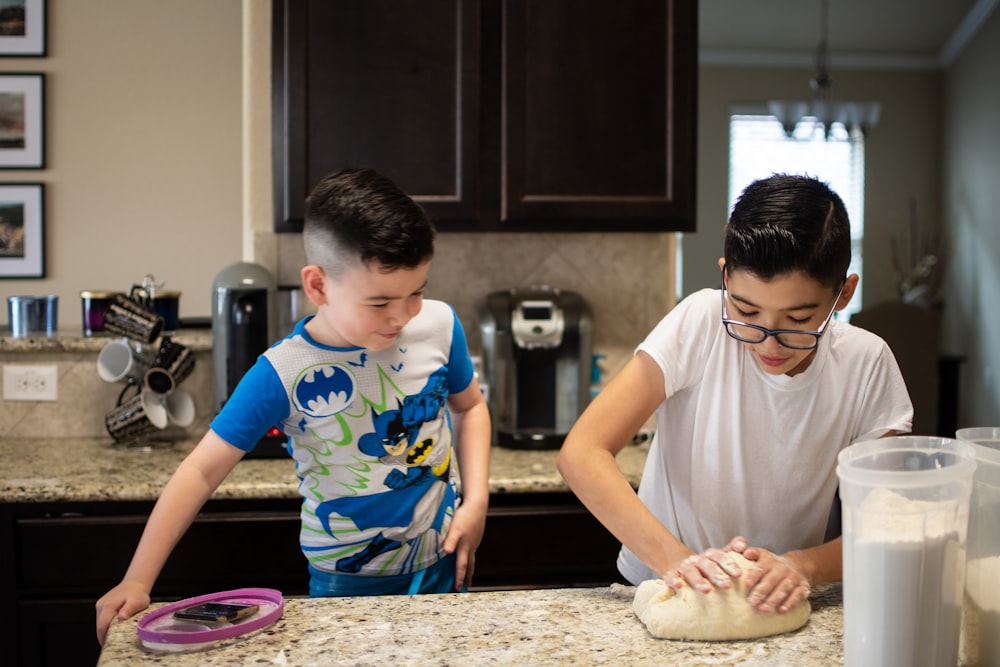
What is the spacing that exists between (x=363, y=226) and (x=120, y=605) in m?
0.56

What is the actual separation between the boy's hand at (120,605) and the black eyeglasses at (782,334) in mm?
808

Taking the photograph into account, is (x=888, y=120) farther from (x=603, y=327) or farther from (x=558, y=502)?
(x=558, y=502)

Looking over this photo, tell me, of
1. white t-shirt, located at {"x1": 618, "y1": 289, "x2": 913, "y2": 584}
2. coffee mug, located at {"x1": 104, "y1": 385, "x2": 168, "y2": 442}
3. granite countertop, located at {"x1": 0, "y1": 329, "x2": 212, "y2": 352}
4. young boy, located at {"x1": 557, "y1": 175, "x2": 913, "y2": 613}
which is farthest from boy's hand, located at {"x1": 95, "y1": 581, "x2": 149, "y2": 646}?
granite countertop, located at {"x1": 0, "y1": 329, "x2": 212, "y2": 352}

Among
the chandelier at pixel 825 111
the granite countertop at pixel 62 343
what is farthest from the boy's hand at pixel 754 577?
the chandelier at pixel 825 111

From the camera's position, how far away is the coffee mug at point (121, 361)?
7.75 ft

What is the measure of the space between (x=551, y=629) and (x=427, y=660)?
16 centimetres

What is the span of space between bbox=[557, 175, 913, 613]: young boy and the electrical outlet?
179 centimetres

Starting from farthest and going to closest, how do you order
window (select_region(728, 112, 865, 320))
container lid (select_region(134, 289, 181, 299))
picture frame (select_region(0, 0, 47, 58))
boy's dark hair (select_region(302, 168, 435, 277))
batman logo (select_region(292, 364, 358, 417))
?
1. window (select_region(728, 112, 865, 320))
2. picture frame (select_region(0, 0, 47, 58))
3. container lid (select_region(134, 289, 181, 299))
4. batman logo (select_region(292, 364, 358, 417))
5. boy's dark hair (select_region(302, 168, 435, 277))

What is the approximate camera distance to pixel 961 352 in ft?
24.0

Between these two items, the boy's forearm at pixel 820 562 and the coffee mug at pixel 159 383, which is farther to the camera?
the coffee mug at pixel 159 383

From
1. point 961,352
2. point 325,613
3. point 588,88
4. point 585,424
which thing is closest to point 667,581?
point 585,424

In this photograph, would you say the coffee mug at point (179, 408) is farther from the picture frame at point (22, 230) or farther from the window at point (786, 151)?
the window at point (786, 151)

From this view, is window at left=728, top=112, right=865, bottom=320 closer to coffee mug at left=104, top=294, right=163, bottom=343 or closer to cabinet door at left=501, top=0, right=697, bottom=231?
cabinet door at left=501, top=0, right=697, bottom=231

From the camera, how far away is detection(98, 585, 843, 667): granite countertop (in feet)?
3.19
